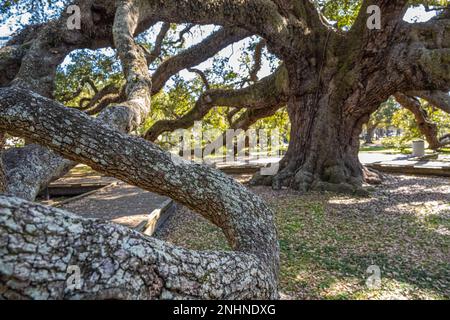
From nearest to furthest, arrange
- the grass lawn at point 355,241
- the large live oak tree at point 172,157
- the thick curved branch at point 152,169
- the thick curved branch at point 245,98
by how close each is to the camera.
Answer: the large live oak tree at point 172,157 < the thick curved branch at point 152,169 < the grass lawn at point 355,241 < the thick curved branch at point 245,98

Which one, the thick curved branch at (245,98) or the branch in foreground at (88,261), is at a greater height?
the thick curved branch at (245,98)

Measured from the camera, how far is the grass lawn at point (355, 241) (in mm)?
3416

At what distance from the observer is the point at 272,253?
1.93 metres

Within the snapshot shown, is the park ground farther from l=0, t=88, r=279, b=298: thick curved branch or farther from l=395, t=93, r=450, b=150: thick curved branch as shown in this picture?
l=395, t=93, r=450, b=150: thick curved branch

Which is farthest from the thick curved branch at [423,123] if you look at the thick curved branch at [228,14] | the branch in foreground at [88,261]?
the branch in foreground at [88,261]

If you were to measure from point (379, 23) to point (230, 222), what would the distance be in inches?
267

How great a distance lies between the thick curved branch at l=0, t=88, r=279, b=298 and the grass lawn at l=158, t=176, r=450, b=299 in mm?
1721

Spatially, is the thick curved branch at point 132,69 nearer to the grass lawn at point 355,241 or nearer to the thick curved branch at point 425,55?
the grass lawn at point 355,241

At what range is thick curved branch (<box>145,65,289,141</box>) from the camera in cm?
895

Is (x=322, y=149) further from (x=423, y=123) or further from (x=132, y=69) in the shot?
(x=132, y=69)

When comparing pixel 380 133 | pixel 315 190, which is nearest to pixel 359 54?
pixel 315 190

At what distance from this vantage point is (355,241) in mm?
4711

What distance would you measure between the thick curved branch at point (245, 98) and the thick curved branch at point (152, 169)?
728 centimetres
